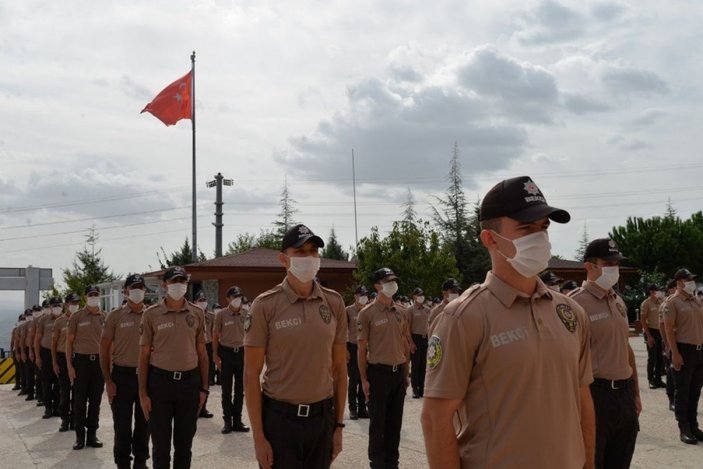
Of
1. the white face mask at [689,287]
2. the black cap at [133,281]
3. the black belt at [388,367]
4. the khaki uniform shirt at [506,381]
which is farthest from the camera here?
the white face mask at [689,287]

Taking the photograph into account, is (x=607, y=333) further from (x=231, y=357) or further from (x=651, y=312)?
(x=651, y=312)

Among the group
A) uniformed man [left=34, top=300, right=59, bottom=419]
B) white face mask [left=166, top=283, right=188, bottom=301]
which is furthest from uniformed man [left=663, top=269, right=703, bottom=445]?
uniformed man [left=34, top=300, right=59, bottom=419]

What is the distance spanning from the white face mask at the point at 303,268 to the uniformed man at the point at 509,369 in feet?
7.60

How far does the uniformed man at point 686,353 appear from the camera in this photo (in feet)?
31.4

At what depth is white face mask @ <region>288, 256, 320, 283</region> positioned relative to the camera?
17.0 ft

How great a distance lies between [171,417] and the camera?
7125 millimetres

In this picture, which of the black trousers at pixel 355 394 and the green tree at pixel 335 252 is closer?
the black trousers at pixel 355 394

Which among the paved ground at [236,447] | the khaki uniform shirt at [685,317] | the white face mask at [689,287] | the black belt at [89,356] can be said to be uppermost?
the white face mask at [689,287]

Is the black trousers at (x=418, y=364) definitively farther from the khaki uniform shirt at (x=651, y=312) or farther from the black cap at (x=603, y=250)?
the black cap at (x=603, y=250)

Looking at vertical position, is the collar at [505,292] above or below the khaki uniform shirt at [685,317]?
above

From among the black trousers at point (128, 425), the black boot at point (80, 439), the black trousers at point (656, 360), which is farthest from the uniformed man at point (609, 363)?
the black trousers at point (656, 360)

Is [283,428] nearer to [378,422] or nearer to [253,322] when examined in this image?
[253,322]

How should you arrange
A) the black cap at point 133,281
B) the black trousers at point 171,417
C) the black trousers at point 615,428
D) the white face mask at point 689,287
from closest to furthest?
the black trousers at point 615,428 → the black trousers at point 171,417 → the black cap at point 133,281 → the white face mask at point 689,287

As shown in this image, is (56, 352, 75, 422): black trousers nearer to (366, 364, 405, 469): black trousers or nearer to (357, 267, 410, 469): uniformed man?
(357, 267, 410, 469): uniformed man
